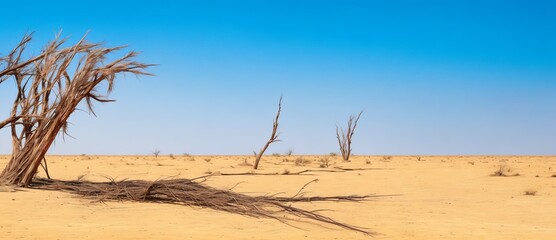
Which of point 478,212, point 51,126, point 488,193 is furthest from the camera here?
point 488,193

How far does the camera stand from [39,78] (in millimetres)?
14625

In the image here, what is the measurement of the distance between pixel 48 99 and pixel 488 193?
11.4 meters

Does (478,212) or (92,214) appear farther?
(478,212)

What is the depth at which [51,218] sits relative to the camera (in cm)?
998

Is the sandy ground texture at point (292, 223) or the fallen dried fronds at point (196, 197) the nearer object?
the sandy ground texture at point (292, 223)

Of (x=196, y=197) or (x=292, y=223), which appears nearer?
(x=292, y=223)

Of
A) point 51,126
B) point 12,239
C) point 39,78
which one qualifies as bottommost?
→ point 12,239

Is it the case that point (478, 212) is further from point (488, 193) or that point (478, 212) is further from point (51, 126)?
point (51, 126)

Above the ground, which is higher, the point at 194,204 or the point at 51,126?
the point at 51,126

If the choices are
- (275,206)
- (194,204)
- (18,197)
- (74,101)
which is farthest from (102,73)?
(275,206)

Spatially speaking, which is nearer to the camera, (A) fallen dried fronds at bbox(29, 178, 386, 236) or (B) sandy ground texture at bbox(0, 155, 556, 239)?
(B) sandy ground texture at bbox(0, 155, 556, 239)

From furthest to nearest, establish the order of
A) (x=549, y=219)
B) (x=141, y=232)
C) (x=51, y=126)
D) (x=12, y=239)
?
(x=51, y=126), (x=549, y=219), (x=141, y=232), (x=12, y=239)

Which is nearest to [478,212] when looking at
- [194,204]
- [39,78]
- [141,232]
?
[194,204]

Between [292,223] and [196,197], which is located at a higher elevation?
[196,197]
